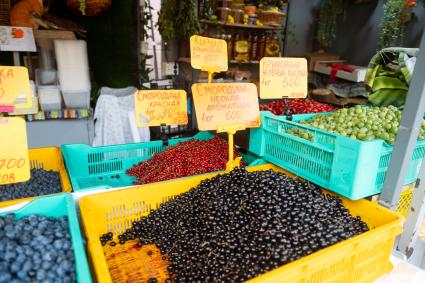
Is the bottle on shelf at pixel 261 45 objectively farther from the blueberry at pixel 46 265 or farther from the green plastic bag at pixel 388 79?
the blueberry at pixel 46 265

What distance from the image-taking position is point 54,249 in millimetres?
865

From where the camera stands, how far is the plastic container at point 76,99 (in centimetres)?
283

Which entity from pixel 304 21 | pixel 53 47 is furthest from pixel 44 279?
pixel 304 21

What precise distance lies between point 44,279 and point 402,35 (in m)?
5.15

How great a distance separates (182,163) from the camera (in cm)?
171

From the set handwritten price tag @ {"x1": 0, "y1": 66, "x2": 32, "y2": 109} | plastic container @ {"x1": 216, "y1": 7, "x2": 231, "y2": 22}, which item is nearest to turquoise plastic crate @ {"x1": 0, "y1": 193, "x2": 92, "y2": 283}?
handwritten price tag @ {"x1": 0, "y1": 66, "x2": 32, "y2": 109}

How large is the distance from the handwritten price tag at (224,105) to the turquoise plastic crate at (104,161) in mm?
307

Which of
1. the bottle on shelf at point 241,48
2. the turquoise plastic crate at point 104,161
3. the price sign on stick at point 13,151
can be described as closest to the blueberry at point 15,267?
the price sign on stick at point 13,151

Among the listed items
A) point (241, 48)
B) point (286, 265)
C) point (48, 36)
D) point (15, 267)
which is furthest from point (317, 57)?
point (15, 267)

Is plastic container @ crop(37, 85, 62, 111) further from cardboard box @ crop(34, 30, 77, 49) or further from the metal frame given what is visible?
the metal frame

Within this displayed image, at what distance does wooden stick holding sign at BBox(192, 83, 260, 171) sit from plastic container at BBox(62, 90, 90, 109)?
1.93 metres

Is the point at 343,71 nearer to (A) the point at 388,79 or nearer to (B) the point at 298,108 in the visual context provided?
(A) the point at 388,79

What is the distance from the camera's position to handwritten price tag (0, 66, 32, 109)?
1107 millimetres

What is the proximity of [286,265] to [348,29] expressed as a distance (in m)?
5.54
